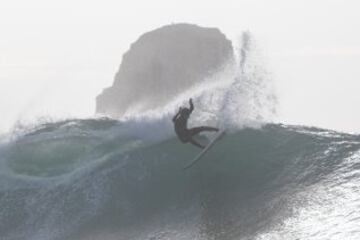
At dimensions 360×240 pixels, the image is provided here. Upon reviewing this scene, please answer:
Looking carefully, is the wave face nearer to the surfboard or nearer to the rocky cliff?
the surfboard

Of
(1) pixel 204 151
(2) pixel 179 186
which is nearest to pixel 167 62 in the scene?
(1) pixel 204 151

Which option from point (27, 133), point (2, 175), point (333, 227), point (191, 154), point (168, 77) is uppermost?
point (168, 77)

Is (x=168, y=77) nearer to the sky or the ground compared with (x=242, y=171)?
nearer to the sky

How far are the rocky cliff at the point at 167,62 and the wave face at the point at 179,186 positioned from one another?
25.5 metres

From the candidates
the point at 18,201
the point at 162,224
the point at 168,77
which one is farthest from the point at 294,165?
the point at 168,77

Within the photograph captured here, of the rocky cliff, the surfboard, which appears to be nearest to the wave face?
the surfboard

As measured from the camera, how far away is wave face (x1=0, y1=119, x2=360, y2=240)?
28.9 feet

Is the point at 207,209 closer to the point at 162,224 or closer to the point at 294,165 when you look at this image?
the point at 162,224

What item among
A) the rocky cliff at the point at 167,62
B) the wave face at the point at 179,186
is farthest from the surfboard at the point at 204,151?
the rocky cliff at the point at 167,62

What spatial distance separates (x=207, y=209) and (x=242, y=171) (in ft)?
6.17

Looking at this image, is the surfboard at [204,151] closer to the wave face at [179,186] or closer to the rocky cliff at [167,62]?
the wave face at [179,186]

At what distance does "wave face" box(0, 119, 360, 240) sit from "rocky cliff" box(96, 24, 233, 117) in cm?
2550

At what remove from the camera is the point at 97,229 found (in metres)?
10.9

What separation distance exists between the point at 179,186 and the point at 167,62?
30.5 meters
